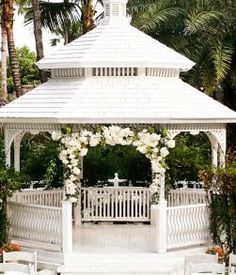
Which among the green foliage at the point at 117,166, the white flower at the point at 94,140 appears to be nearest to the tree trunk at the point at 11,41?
the green foliage at the point at 117,166

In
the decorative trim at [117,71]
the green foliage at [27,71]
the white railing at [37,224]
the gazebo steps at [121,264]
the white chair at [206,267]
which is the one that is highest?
the decorative trim at [117,71]

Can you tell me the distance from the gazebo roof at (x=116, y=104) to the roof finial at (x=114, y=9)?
2.30m

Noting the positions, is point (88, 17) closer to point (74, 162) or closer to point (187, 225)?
point (74, 162)

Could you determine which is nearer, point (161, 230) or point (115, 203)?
point (161, 230)

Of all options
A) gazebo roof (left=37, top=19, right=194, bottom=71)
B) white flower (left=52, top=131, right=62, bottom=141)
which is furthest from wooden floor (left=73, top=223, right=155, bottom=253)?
gazebo roof (left=37, top=19, right=194, bottom=71)

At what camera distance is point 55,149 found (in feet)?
75.9

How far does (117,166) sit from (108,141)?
16.6ft

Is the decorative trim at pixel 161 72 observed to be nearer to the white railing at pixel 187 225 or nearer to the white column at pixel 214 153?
the white column at pixel 214 153

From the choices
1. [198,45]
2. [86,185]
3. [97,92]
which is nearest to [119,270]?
[97,92]

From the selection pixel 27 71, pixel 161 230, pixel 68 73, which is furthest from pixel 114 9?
pixel 27 71

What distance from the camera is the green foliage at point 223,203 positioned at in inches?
698

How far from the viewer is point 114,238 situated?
774 inches

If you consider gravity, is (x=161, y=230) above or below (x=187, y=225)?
above

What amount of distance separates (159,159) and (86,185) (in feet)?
15.3
